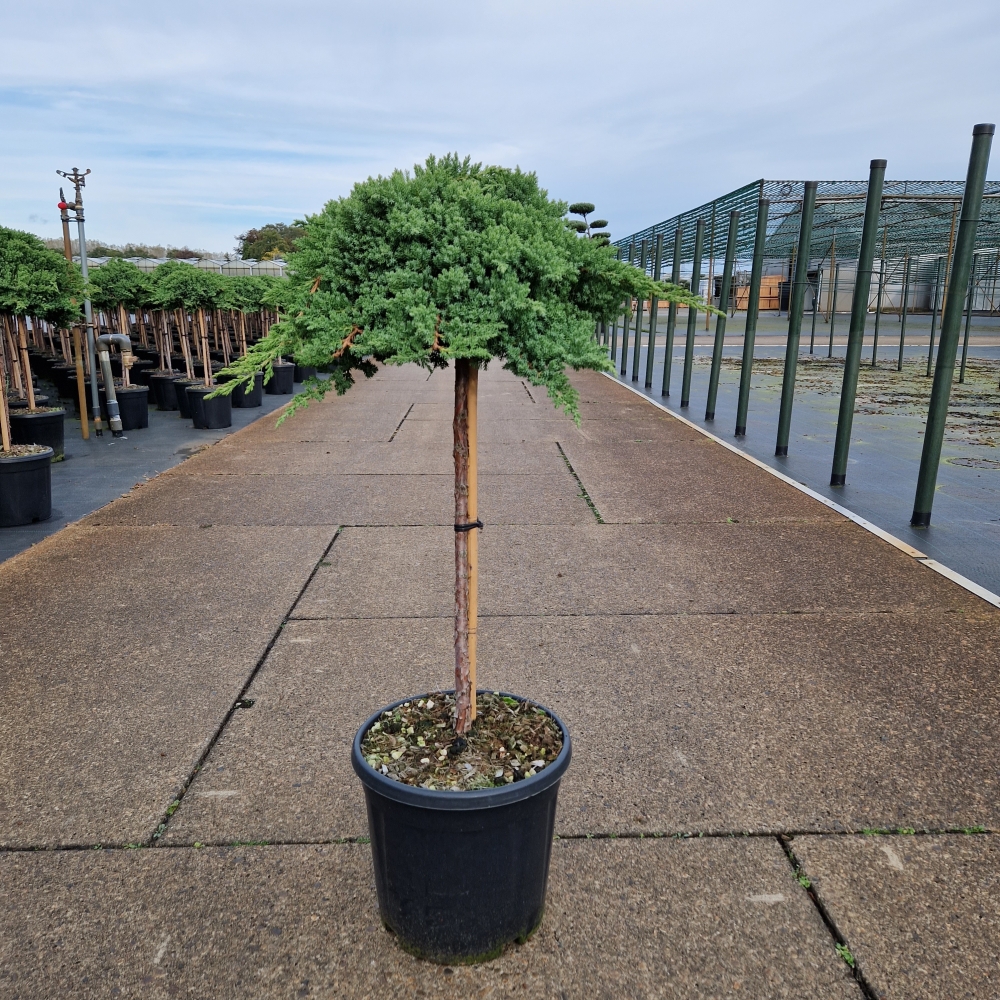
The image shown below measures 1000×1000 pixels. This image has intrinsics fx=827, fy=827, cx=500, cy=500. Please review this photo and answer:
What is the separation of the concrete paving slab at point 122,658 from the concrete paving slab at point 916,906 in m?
2.26

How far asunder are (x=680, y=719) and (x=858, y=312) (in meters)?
5.08

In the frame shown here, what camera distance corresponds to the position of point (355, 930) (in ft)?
7.82

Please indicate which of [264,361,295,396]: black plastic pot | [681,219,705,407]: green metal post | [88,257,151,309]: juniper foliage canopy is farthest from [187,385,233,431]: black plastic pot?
[681,219,705,407]: green metal post

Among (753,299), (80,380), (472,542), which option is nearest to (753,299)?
(753,299)

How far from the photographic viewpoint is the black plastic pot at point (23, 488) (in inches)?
251

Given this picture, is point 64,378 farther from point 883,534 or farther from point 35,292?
point 883,534

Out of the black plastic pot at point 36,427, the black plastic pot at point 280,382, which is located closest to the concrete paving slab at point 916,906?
the black plastic pot at point 36,427

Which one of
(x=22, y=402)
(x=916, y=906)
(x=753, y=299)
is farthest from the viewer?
(x=22, y=402)

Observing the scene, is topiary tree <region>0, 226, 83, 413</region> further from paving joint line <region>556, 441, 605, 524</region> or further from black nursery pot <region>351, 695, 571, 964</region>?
black nursery pot <region>351, 695, 571, 964</region>

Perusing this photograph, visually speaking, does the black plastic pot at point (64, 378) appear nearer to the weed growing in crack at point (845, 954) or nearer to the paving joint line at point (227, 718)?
the paving joint line at point (227, 718)

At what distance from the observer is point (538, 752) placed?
2516 millimetres

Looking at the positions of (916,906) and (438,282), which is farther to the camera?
(916,906)

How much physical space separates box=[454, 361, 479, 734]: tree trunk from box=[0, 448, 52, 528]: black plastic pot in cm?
513

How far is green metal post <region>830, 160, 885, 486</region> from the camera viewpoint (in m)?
6.77
